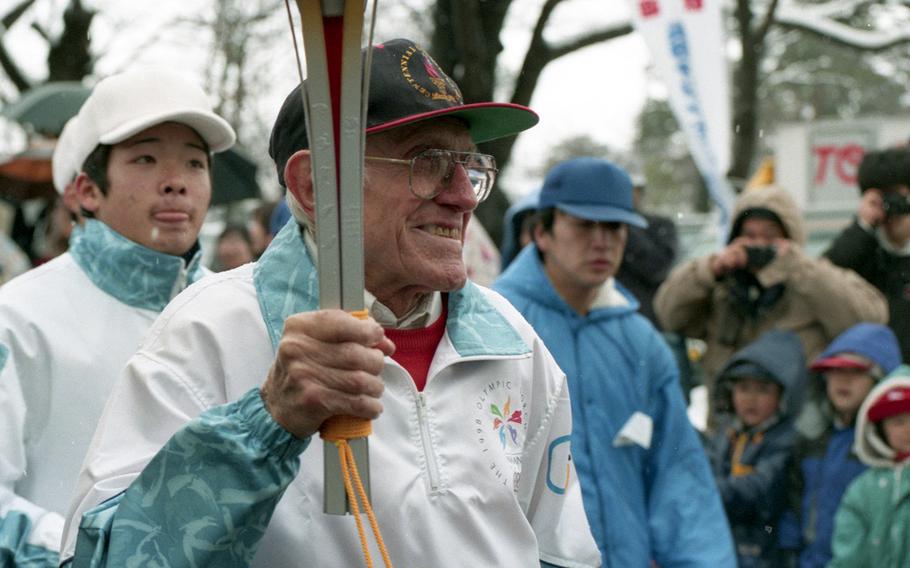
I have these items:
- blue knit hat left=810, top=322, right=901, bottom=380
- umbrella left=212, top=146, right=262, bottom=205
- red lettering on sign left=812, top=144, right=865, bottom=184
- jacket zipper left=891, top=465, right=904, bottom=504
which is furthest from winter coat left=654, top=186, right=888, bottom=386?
red lettering on sign left=812, top=144, right=865, bottom=184

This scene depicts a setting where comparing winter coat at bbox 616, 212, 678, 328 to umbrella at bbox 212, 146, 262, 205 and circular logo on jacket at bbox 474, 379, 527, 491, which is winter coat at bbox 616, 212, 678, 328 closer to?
umbrella at bbox 212, 146, 262, 205

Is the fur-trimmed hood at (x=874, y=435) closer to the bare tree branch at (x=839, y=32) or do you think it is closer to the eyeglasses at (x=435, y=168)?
the eyeglasses at (x=435, y=168)

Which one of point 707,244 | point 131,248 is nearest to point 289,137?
point 131,248

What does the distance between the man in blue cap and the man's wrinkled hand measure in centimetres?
285

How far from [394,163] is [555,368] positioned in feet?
2.02

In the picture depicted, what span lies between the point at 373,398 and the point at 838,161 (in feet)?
36.7

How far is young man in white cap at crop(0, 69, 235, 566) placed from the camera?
11.4ft

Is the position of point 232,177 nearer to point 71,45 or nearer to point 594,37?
point 594,37

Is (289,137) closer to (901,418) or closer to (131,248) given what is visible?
(131,248)

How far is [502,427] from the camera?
2.61 meters

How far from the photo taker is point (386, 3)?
12734mm

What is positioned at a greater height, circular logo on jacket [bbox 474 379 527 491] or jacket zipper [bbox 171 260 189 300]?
jacket zipper [bbox 171 260 189 300]

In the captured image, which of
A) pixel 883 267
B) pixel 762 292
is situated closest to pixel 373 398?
pixel 762 292

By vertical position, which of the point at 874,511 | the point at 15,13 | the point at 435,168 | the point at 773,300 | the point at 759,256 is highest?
the point at 15,13
